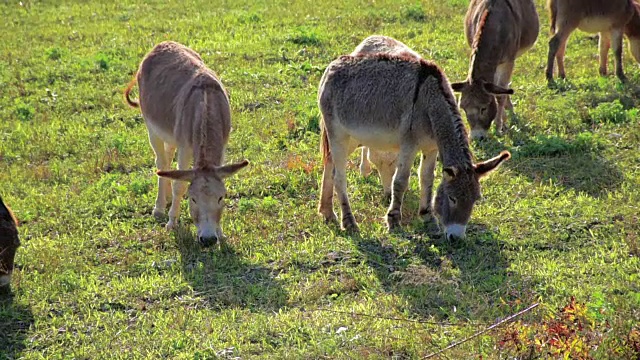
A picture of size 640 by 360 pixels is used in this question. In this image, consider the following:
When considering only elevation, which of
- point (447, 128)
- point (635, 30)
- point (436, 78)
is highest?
point (436, 78)

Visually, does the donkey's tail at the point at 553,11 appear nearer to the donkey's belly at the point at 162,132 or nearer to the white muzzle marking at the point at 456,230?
the white muzzle marking at the point at 456,230

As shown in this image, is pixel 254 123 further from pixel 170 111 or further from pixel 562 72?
pixel 562 72

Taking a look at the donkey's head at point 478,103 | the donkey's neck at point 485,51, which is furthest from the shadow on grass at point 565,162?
the donkey's neck at point 485,51

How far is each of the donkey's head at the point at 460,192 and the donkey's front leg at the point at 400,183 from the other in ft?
1.74

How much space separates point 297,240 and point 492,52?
4.20m

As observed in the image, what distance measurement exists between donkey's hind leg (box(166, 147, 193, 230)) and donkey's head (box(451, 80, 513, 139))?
11.8ft

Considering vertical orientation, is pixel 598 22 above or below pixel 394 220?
above

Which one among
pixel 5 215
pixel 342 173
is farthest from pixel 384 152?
pixel 5 215

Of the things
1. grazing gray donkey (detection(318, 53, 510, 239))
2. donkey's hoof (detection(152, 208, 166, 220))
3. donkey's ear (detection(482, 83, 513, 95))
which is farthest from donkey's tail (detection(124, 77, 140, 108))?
donkey's ear (detection(482, 83, 513, 95))

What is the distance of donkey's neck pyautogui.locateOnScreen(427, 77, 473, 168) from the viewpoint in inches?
325

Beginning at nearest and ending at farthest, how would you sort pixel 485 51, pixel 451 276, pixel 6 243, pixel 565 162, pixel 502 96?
pixel 451 276 < pixel 6 243 < pixel 565 162 < pixel 485 51 < pixel 502 96

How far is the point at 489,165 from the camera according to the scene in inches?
322

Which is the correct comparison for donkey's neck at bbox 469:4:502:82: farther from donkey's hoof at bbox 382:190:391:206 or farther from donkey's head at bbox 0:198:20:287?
donkey's head at bbox 0:198:20:287

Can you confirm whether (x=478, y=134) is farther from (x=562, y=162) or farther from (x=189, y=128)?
(x=189, y=128)
